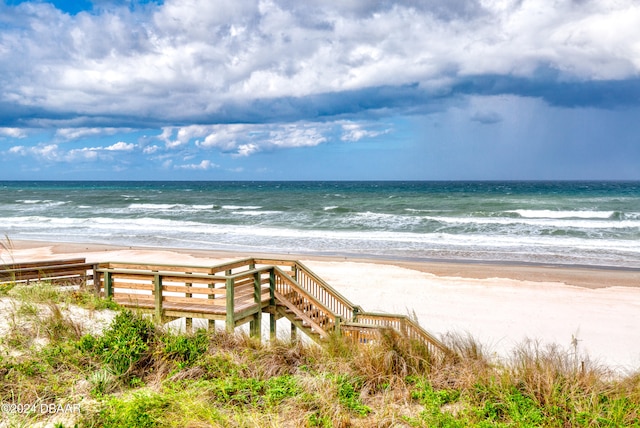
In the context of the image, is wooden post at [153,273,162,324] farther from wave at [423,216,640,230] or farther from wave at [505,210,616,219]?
wave at [505,210,616,219]

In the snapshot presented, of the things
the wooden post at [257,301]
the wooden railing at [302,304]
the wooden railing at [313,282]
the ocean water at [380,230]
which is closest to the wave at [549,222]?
the ocean water at [380,230]

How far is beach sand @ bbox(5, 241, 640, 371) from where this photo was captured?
12.7m

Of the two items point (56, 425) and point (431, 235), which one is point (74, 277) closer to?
point (56, 425)

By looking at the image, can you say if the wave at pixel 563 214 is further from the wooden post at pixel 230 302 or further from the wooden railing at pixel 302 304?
the wooden post at pixel 230 302

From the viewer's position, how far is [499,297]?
664 inches

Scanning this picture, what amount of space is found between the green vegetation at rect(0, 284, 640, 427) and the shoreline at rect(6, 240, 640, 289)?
1421cm

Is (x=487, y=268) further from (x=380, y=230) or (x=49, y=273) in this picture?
(x=49, y=273)

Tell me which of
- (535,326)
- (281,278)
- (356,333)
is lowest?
(535,326)

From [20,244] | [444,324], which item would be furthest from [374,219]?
[444,324]

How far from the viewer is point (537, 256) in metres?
25.6

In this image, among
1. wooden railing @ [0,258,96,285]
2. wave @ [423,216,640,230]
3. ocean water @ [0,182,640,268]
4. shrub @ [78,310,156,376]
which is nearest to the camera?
shrub @ [78,310,156,376]

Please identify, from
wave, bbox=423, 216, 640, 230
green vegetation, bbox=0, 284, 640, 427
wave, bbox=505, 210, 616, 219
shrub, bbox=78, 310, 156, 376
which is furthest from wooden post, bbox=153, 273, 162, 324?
wave, bbox=505, 210, 616, 219

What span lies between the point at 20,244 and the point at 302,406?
29.2 meters

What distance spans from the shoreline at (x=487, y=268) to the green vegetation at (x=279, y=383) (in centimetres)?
1421
